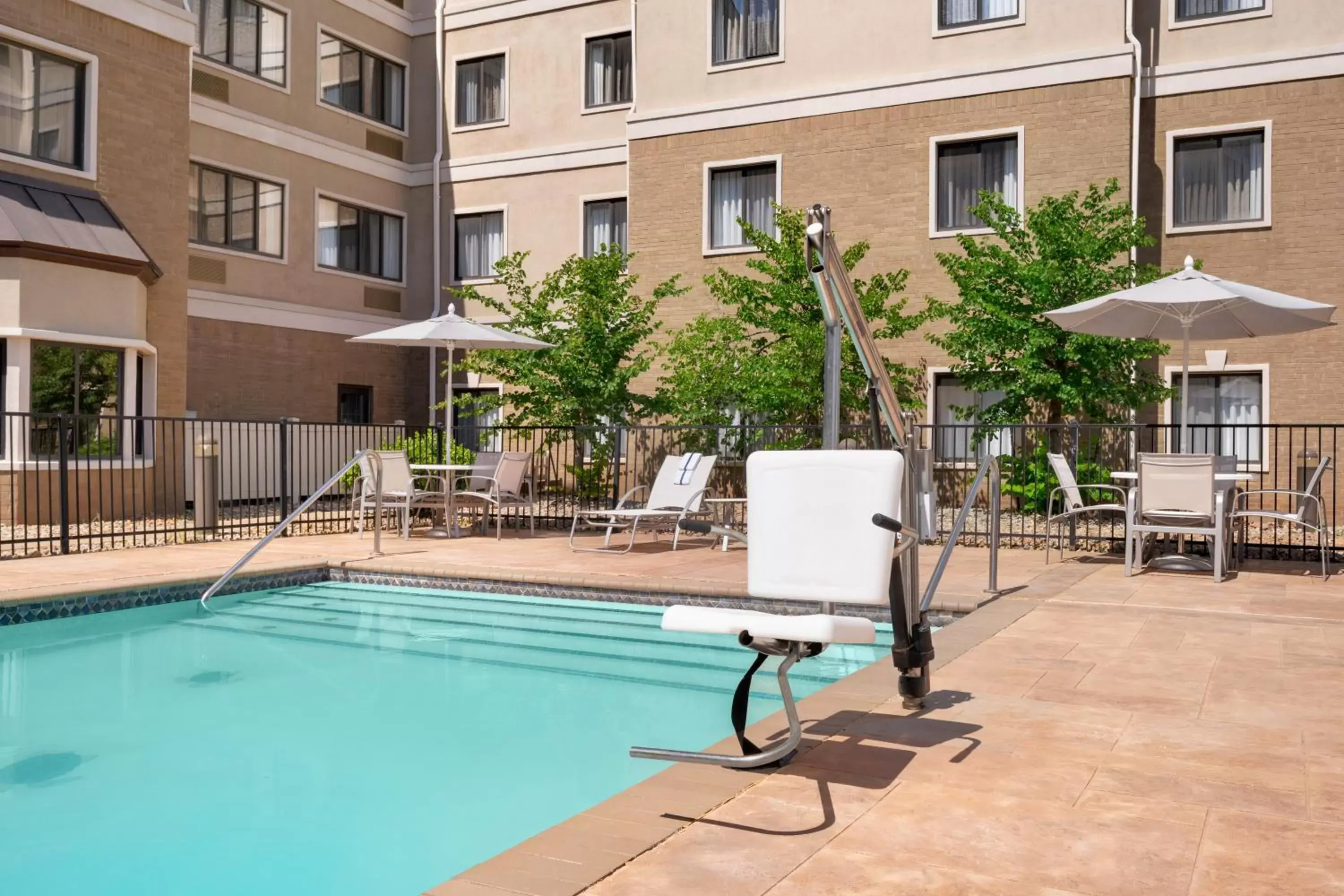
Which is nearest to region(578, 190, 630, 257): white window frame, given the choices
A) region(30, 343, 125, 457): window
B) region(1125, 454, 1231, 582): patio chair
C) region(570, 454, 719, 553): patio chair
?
region(30, 343, 125, 457): window

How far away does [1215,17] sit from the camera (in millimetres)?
14609

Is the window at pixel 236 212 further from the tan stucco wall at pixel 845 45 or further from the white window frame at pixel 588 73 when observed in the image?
the tan stucco wall at pixel 845 45

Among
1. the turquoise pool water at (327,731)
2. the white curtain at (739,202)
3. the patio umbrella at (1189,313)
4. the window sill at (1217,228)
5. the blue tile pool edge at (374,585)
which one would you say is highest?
the white curtain at (739,202)

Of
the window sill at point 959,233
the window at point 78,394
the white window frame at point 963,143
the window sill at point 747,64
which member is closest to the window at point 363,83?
the window sill at point 747,64

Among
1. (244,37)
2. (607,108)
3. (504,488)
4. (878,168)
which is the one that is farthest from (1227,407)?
(244,37)

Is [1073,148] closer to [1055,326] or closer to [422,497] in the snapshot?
[1055,326]

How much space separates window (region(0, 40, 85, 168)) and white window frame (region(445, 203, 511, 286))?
7.14m

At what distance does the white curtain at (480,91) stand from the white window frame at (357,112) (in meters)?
0.18

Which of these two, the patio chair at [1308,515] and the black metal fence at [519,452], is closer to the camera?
the patio chair at [1308,515]

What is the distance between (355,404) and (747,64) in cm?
898

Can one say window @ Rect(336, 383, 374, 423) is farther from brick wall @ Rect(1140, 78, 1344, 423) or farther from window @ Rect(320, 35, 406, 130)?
brick wall @ Rect(1140, 78, 1344, 423)

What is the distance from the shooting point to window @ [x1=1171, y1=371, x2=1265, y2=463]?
14.5 metres

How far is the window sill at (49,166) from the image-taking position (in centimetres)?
1342

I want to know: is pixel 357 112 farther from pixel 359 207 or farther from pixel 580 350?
pixel 580 350
